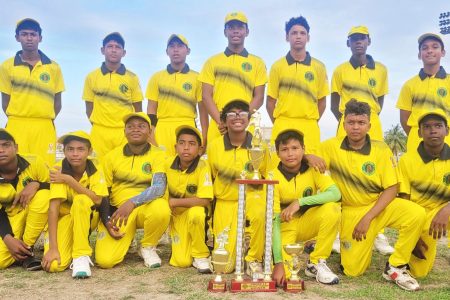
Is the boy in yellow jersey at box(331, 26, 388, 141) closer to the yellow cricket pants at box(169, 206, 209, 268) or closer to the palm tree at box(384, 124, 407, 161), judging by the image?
the yellow cricket pants at box(169, 206, 209, 268)

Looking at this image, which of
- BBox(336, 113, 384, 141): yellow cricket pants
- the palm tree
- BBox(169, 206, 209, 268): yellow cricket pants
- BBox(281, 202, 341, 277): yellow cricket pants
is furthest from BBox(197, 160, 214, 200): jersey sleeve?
the palm tree

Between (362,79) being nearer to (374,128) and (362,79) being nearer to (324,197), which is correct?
(374,128)

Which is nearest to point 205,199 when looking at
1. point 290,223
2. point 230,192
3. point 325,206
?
point 230,192

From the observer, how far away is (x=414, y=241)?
4848 mm

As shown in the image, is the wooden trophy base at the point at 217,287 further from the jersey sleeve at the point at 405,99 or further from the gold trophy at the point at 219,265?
the jersey sleeve at the point at 405,99

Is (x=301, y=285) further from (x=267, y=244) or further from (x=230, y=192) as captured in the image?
(x=230, y=192)

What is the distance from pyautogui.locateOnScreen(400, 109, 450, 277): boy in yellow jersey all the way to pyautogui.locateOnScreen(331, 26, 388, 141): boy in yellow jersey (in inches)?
51.2

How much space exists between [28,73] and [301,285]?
15.7ft

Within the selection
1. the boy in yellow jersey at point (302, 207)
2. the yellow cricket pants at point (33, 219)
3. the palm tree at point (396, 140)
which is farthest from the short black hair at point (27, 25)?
the palm tree at point (396, 140)

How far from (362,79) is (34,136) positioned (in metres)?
4.64

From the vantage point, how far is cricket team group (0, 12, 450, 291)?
16.5 feet

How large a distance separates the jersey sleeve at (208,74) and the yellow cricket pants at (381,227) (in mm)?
2601

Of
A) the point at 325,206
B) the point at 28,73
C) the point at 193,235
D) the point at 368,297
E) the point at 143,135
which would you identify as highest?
the point at 28,73

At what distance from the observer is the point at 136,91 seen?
730cm
